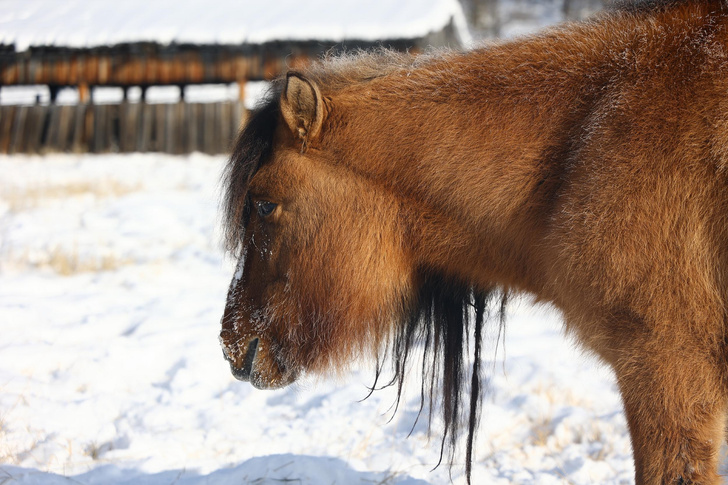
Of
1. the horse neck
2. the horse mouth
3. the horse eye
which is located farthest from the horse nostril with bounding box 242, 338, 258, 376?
the horse neck

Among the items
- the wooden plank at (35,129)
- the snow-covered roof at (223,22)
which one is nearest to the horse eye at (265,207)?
the snow-covered roof at (223,22)

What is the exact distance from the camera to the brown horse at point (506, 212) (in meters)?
1.77

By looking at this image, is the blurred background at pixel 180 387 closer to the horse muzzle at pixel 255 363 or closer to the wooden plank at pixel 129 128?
the horse muzzle at pixel 255 363

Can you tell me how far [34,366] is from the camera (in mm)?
4266

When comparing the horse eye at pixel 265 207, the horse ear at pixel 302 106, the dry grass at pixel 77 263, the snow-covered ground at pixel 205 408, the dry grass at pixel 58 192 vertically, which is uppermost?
the horse ear at pixel 302 106

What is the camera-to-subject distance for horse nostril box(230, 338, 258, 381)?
8.34ft

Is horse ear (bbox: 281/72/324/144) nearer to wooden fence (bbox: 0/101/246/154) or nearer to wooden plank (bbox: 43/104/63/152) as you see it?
A: wooden fence (bbox: 0/101/246/154)

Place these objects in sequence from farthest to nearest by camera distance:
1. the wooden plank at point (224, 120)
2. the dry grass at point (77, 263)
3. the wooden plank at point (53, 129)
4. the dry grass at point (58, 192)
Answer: the wooden plank at point (53, 129) → the wooden plank at point (224, 120) → the dry grass at point (58, 192) → the dry grass at point (77, 263)

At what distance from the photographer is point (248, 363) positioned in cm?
256

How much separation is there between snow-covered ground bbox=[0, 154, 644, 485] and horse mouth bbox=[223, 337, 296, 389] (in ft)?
0.64

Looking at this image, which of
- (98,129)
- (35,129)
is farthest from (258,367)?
(35,129)

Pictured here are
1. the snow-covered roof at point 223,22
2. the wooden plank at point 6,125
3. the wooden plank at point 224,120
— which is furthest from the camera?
the wooden plank at point 6,125

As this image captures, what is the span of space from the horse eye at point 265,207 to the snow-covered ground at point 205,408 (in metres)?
0.89

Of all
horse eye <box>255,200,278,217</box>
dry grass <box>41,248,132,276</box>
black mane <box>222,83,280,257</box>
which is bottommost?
dry grass <box>41,248,132,276</box>
